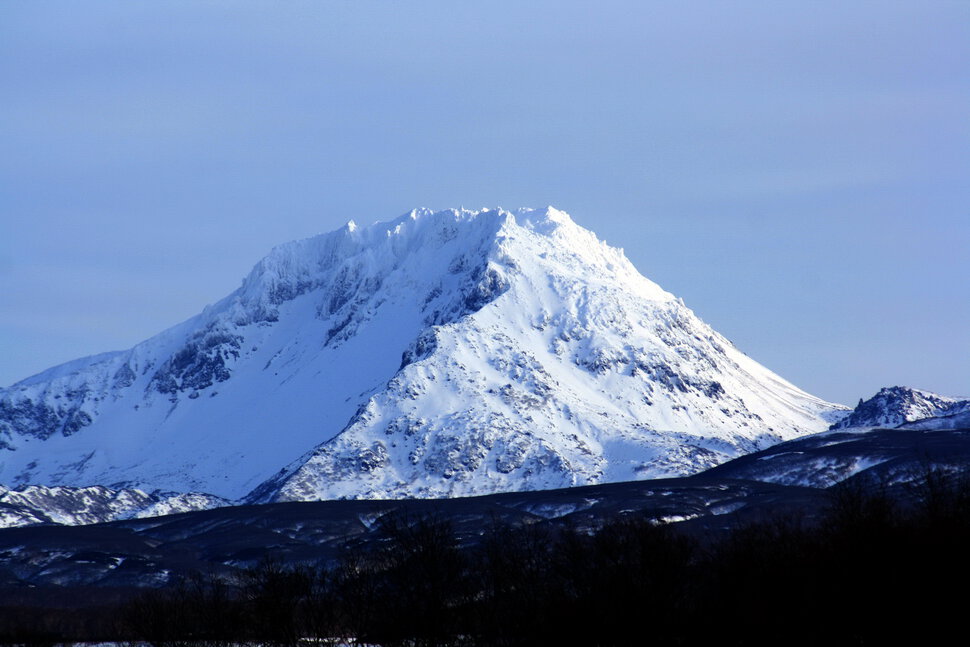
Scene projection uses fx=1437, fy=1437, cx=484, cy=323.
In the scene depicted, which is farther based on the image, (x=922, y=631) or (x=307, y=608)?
(x=307, y=608)

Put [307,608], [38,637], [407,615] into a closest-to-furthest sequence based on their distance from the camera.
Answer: [407,615]
[307,608]
[38,637]

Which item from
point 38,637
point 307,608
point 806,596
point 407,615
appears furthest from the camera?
point 38,637

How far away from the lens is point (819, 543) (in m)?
112

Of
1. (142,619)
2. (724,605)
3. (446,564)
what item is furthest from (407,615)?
(142,619)

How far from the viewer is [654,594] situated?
10556 cm

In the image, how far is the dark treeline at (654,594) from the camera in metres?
94.8

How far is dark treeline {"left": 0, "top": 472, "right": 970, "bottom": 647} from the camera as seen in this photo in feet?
311

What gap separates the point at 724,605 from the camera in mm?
102250

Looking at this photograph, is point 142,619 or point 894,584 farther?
point 142,619

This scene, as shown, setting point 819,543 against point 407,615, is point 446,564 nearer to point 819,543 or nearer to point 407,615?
point 407,615

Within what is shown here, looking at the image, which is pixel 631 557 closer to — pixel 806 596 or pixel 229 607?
pixel 806 596

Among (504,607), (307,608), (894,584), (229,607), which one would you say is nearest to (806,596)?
(894,584)

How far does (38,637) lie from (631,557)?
64838 mm

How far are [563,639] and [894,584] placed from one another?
23.8m
